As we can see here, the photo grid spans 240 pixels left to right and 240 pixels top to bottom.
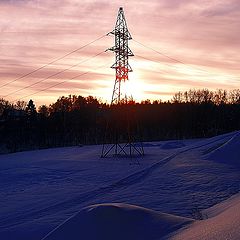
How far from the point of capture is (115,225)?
7.79 meters

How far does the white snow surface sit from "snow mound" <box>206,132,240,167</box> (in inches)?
2.6

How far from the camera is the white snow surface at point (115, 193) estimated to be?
900 centimetres

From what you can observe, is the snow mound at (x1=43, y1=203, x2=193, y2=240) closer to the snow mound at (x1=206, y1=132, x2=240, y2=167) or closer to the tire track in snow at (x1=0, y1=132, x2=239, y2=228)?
the tire track in snow at (x1=0, y1=132, x2=239, y2=228)

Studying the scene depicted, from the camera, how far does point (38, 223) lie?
1098cm

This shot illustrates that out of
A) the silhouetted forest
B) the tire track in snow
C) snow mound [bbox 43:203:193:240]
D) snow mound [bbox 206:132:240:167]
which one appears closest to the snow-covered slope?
snow mound [bbox 206:132:240:167]

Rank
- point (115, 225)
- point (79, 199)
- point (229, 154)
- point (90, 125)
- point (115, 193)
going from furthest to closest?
1. point (90, 125)
2. point (229, 154)
3. point (115, 193)
4. point (79, 199)
5. point (115, 225)

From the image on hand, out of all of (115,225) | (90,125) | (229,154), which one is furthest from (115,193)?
(90,125)

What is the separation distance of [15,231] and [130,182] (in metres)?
10.9

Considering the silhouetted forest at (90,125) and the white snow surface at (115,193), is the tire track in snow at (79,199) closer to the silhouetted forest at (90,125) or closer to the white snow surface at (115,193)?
the white snow surface at (115,193)

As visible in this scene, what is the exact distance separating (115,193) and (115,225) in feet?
30.9

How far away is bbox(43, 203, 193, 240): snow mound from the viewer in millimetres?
7508

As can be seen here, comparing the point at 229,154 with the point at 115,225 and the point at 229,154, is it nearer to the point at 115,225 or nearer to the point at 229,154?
the point at 229,154

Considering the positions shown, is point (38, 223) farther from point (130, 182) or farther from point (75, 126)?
point (75, 126)

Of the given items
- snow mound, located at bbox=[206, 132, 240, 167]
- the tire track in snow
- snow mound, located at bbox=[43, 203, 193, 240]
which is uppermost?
snow mound, located at bbox=[206, 132, 240, 167]
